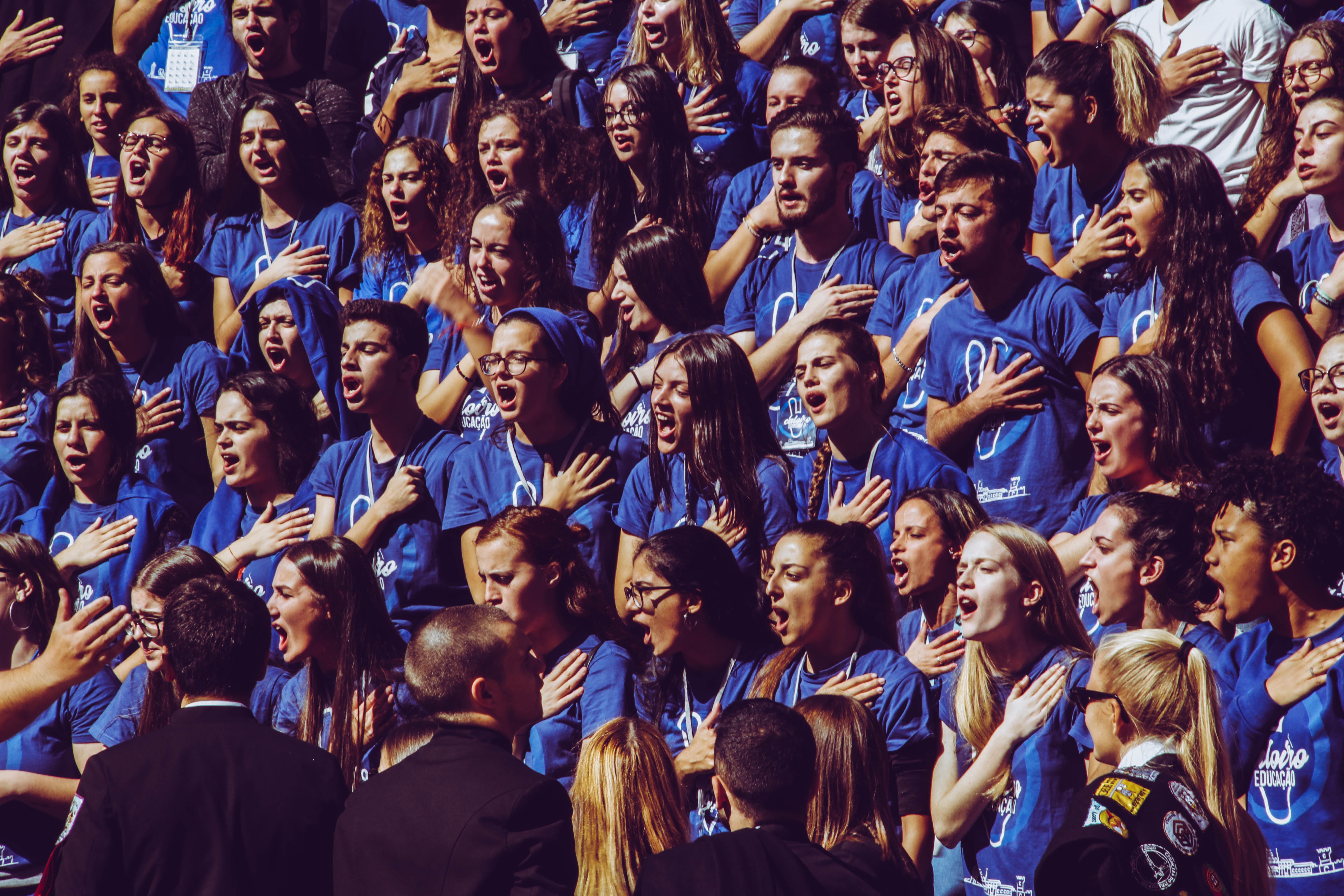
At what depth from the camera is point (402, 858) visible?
346cm

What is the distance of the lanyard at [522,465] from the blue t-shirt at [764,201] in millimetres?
1468

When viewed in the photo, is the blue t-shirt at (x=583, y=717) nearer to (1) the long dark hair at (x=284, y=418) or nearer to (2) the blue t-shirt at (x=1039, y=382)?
(2) the blue t-shirt at (x=1039, y=382)

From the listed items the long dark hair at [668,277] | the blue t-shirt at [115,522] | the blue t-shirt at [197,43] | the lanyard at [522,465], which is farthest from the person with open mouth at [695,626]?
the blue t-shirt at [197,43]

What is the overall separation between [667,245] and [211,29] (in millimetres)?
5255

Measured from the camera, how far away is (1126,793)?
10.8ft

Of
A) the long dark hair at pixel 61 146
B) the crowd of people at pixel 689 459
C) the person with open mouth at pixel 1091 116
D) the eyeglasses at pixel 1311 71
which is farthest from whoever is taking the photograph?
the long dark hair at pixel 61 146

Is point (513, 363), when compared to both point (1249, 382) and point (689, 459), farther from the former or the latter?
point (1249, 382)

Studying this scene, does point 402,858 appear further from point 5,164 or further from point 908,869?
point 5,164

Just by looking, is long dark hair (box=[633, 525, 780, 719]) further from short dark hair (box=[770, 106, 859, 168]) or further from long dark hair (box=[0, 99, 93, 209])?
long dark hair (box=[0, 99, 93, 209])

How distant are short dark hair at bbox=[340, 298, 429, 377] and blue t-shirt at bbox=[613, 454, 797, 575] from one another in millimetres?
1423

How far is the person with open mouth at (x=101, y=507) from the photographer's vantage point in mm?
7125

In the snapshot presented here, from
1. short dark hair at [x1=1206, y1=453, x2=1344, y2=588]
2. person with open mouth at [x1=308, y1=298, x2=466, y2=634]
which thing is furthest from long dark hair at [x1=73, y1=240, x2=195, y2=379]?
short dark hair at [x1=1206, y1=453, x2=1344, y2=588]

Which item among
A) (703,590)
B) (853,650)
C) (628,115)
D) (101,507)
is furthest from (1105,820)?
(101,507)

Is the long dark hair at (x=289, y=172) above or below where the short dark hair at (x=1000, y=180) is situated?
below
